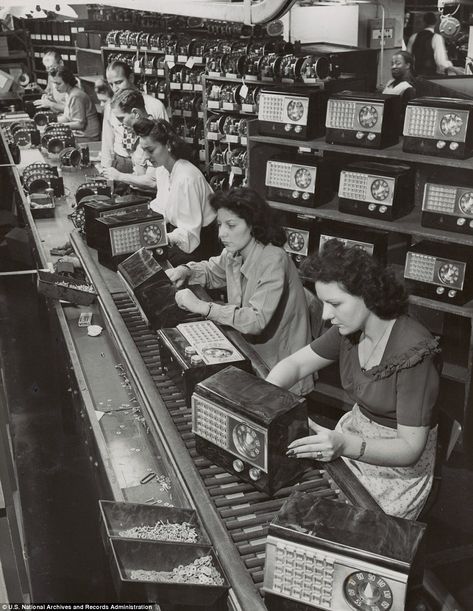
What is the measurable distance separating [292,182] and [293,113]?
1.36ft

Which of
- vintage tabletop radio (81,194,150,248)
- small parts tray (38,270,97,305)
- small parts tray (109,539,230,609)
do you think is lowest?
small parts tray (109,539,230,609)

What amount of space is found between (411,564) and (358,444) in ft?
2.31

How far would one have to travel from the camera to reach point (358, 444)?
2.13m

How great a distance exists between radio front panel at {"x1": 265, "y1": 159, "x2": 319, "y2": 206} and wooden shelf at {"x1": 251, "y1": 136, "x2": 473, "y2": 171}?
4.9 inches

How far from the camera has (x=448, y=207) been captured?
3822mm

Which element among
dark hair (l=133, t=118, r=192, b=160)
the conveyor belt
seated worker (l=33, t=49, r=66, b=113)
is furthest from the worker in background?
the conveyor belt

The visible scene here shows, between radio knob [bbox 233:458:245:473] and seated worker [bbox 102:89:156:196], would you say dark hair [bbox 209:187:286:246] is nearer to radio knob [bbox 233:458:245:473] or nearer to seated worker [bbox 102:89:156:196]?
radio knob [bbox 233:458:245:473]

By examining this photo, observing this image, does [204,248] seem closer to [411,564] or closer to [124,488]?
[124,488]

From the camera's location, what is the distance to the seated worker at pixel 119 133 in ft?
19.2

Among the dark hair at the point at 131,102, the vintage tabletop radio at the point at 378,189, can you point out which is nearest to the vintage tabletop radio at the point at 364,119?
the vintage tabletop radio at the point at 378,189

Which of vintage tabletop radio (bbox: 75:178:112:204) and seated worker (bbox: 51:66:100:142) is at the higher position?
seated worker (bbox: 51:66:100:142)

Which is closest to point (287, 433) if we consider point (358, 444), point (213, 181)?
point (358, 444)

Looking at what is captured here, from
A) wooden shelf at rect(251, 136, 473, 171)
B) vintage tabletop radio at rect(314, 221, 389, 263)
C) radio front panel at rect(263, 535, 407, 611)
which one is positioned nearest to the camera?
radio front panel at rect(263, 535, 407, 611)

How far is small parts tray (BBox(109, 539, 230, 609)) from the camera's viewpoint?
1.59 meters
